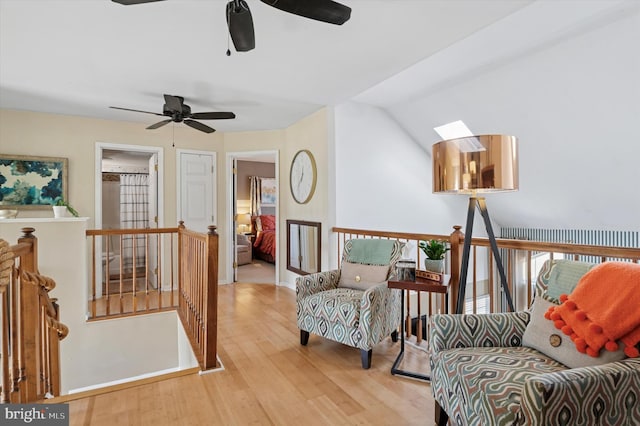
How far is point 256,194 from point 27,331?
20.0 ft

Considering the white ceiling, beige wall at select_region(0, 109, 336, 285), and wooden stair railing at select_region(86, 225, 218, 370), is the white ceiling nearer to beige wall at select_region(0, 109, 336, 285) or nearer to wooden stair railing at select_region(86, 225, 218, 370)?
beige wall at select_region(0, 109, 336, 285)

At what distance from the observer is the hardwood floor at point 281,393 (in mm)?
1829

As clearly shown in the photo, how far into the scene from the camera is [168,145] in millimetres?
4867

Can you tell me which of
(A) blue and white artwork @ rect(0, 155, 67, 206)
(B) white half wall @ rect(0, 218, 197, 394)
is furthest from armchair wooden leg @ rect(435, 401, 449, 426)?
(A) blue and white artwork @ rect(0, 155, 67, 206)

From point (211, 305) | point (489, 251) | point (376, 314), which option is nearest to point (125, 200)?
point (211, 305)

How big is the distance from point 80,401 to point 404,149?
4.13 m

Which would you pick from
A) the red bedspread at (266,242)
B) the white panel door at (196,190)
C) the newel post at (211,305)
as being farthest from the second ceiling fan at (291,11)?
the red bedspread at (266,242)

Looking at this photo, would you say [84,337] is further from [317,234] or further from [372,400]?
[372,400]

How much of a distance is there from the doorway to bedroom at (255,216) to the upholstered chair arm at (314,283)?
326cm

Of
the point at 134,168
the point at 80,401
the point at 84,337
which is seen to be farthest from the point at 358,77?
the point at 134,168

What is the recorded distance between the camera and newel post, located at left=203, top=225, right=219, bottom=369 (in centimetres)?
239

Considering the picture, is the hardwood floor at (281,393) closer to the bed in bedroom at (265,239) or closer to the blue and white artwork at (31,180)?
the blue and white artwork at (31,180)

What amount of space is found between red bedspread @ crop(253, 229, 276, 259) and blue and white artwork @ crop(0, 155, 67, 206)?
141 inches

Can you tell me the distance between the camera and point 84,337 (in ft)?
11.3
